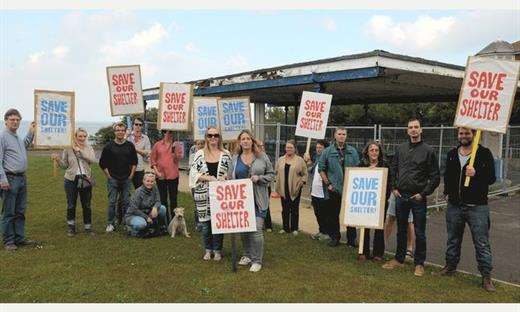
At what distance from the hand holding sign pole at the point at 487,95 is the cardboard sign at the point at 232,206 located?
2.74 m

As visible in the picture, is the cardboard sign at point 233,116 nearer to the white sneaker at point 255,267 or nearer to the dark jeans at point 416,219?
the white sneaker at point 255,267

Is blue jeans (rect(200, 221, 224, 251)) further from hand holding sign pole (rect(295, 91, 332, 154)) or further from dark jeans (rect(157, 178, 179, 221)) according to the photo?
hand holding sign pole (rect(295, 91, 332, 154))

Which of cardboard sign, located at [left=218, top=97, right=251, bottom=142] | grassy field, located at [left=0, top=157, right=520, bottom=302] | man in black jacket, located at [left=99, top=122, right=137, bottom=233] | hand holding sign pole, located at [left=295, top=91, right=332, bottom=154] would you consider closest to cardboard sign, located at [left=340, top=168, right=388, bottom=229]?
grassy field, located at [left=0, top=157, right=520, bottom=302]

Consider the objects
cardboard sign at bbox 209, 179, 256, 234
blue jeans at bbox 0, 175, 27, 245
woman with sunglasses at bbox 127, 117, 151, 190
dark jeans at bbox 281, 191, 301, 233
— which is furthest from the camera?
woman with sunglasses at bbox 127, 117, 151, 190

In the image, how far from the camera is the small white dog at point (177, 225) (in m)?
8.69

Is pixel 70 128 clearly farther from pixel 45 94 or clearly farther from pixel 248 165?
pixel 248 165

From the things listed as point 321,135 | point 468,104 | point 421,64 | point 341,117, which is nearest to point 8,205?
point 321,135

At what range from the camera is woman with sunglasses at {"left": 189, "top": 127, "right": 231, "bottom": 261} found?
702cm

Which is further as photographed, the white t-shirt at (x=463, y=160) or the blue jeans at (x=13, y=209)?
the blue jeans at (x=13, y=209)

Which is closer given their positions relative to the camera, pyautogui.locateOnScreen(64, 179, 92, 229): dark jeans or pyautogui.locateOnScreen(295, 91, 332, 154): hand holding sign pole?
pyautogui.locateOnScreen(64, 179, 92, 229): dark jeans

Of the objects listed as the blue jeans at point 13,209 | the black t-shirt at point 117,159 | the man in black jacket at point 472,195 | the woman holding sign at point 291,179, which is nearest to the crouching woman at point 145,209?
the black t-shirt at point 117,159

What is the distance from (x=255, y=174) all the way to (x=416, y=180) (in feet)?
7.09

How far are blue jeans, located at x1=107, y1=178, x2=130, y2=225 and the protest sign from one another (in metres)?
1.52

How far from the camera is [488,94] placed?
6273 mm
